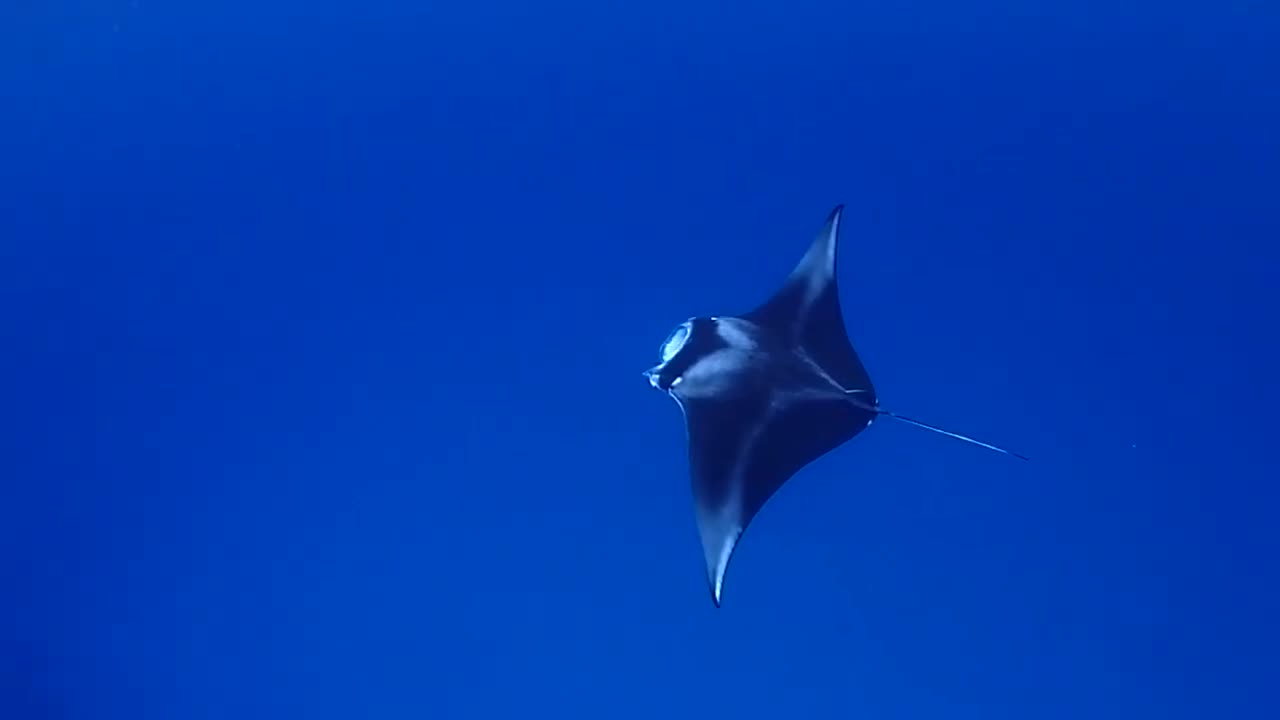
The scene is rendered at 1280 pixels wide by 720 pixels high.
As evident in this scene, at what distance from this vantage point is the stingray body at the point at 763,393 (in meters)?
3.56

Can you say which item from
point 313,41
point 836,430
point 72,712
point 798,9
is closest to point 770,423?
point 836,430

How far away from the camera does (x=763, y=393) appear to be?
3715 millimetres

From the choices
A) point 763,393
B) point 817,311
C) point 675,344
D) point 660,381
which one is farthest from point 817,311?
point 660,381

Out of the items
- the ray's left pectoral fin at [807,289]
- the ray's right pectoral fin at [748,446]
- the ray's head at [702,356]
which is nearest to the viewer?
the ray's right pectoral fin at [748,446]

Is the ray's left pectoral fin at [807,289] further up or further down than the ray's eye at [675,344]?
further up

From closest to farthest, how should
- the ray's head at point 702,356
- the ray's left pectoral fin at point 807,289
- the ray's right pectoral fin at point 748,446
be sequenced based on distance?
1. the ray's right pectoral fin at point 748,446
2. the ray's head at point 702,356
3. the ray's left pectoral fin at point 807,289

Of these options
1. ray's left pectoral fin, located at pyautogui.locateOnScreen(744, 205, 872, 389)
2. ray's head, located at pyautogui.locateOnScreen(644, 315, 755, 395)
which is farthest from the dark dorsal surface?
ray's head, located at pyautogui.locateOnScreen(644, 315, 755, 395)

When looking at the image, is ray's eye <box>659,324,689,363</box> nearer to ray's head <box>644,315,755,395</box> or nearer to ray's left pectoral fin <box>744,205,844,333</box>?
ray's head <box>644,315,755,395</box>

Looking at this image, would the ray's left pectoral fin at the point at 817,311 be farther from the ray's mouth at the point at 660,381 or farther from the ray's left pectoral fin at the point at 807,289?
the ray's mouth at the point at 660,381

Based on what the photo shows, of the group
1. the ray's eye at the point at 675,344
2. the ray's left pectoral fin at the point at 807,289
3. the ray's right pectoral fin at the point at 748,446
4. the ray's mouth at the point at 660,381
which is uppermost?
the ray's left pectoral fin at the point at 807,289

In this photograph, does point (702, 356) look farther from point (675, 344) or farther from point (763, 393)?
point (763, 393)

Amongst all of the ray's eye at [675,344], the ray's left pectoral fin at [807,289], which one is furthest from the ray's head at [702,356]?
the ray's left pectoral fin at [807,289]

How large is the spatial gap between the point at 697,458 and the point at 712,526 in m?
0.28

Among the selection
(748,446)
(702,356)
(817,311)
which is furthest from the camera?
(817,311)
